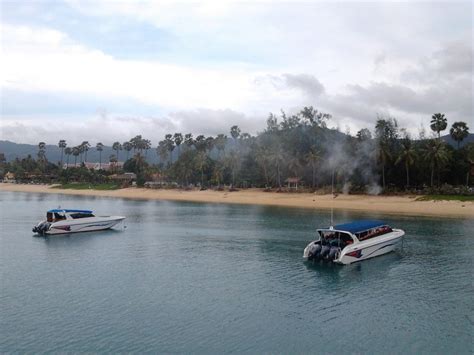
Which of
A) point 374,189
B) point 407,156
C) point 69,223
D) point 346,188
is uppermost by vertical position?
point 407,156

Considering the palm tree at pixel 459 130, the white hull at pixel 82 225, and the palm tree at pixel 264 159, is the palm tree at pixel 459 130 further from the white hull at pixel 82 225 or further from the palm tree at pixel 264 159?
the white hull at pixel 82 225

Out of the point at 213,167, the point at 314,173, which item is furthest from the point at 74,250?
the point at 213,167

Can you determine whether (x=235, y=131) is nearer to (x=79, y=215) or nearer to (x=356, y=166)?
(x=356, y=166)

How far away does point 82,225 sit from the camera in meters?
67.1

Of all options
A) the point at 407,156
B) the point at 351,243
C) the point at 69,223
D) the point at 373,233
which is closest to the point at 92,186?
the point at 407,156

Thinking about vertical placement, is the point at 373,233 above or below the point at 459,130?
below

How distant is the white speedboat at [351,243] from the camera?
45250 millimetres

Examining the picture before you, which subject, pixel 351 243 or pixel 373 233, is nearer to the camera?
pixel 351 243

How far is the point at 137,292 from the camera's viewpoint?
3450 cm

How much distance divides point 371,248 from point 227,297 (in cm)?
2029

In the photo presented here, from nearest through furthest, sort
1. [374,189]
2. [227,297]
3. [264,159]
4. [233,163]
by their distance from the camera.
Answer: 1. [227,297]
2. [374,189]
3. [264,159]
4. [233,163]

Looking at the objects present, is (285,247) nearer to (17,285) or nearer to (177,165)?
(17,285)

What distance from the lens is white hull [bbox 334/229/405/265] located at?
44844 mm

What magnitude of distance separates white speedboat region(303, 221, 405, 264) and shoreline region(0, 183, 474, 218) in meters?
45.0
